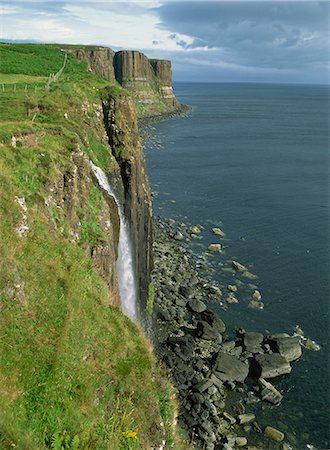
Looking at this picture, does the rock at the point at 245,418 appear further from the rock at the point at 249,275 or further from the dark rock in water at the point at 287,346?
the rock at the point at 249,275

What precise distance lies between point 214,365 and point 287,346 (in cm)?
736

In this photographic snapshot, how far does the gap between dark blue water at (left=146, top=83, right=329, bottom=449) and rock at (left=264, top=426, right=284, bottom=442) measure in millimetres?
691

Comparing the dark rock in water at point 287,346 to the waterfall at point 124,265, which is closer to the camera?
the waterfall at point 124,265

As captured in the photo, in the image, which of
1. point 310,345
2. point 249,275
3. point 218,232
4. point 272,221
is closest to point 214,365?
point 310,345

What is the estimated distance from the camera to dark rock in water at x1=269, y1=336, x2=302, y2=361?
118ft

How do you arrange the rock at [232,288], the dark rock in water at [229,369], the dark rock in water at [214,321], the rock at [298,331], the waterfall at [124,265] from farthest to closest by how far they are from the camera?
the rock at [232,288]
the rock at [298,331]
the dark rock in water at [214,321]
the dark rock in water at [229,369]
the waterfall at [124,265]

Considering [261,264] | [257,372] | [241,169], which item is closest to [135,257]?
[257,372]

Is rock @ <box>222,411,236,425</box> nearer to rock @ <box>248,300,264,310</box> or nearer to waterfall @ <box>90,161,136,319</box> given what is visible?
waterfall @ <box>90,161,136,319</box>

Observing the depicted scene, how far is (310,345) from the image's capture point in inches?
1492

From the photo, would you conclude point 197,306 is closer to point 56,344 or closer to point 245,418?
point 245,418

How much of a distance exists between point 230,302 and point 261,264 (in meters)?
9.94

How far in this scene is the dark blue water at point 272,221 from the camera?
33303 mm

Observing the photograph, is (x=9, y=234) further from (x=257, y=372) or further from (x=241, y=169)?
(x=241, y=169)

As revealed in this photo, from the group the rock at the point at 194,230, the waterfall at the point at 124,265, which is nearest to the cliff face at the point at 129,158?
the waterfall at the point at 124,265
